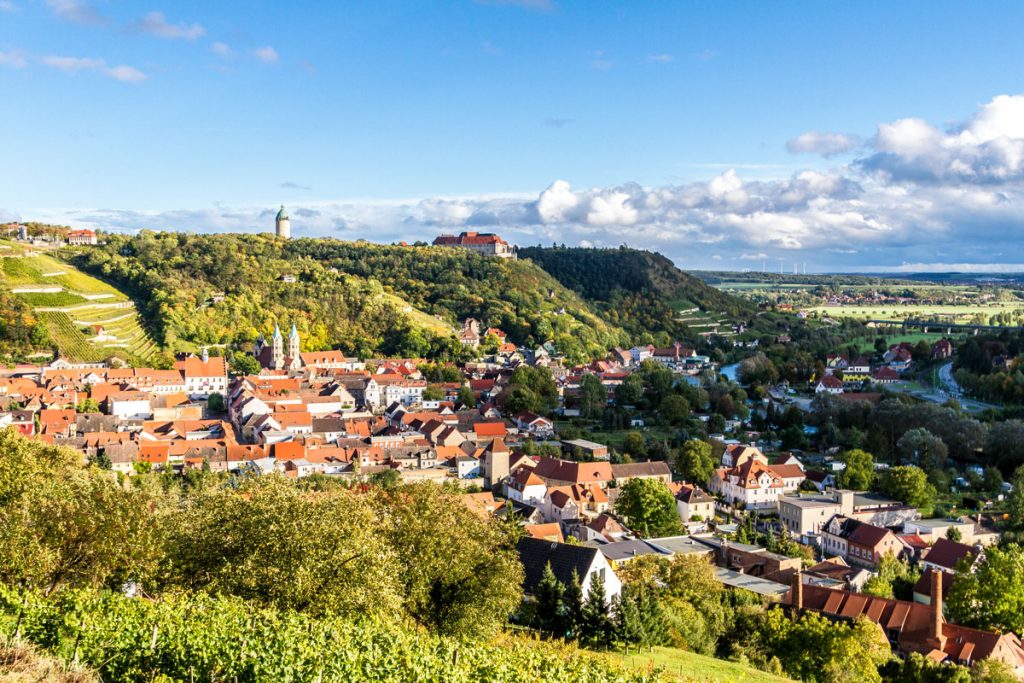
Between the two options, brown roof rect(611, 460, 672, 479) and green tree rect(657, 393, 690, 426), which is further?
green tree rect(657, 393, 690, 426)

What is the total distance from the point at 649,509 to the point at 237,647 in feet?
80.5

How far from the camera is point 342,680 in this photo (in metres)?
10.3

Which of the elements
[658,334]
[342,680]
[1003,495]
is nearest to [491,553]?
[342,680]

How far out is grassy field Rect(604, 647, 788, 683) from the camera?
17516mm

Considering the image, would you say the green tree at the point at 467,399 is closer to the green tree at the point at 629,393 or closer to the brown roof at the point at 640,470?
the green tree at the point at 629,393

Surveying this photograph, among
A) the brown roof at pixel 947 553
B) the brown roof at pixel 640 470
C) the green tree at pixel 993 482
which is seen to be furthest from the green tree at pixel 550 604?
the green tree at pixel 993 482

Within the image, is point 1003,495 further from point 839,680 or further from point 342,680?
point 342,680

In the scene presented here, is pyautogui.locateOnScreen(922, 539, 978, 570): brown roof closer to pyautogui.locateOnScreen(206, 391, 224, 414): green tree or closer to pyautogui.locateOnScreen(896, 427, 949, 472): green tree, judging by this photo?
pyautogui.locateOnScreen(896, 427, 949, 472): green tree

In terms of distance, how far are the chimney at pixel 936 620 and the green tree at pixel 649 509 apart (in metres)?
11.2

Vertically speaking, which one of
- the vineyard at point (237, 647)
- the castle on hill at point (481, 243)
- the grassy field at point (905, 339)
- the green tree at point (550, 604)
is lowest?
the green tree at point (550, 604)

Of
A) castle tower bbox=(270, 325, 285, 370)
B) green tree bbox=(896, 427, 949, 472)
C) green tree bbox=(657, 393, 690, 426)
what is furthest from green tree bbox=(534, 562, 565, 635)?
castle tower bbox=(270, 325, 285, 370)

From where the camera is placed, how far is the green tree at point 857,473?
41.7m

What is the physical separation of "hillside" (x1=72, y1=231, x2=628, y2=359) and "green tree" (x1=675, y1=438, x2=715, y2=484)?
3775 centimetres

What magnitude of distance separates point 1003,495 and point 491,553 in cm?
3482
